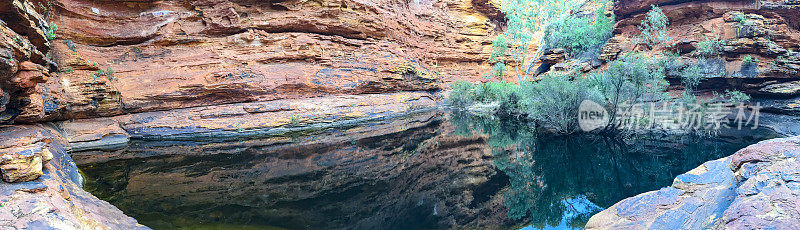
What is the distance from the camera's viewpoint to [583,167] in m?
8.21

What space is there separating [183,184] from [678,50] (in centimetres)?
2623

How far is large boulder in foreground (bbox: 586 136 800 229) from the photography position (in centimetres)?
213

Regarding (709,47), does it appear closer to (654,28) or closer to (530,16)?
(654,28)

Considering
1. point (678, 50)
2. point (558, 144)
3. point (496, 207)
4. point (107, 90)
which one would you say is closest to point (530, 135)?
point (558, 144)

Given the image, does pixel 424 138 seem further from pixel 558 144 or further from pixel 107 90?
pixel 107 90

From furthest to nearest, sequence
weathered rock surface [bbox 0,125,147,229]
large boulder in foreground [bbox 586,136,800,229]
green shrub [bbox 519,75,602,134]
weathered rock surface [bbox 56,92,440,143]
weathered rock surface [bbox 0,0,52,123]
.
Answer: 1. weathered rock surface [bbox 56,92,440,143]
2. green shrub [bbox 519,75,602,134]
3. weathered rock surface [bbox 0,0,52,123]
4. weathered rock surface [bbox 0,125,147,229]
5. large boulder in foreground [bbox 586,136,800,229]

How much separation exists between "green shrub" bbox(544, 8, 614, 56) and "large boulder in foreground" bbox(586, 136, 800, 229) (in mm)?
24497

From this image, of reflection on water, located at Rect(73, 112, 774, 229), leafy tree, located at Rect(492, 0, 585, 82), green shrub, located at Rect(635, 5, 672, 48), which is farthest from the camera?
leafy tree, located at Rect(492, 0, 585, 82)

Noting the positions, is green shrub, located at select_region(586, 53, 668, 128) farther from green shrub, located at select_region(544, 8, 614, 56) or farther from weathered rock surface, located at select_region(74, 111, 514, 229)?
green shrub, located at select_region(544, 8, 614, 56)

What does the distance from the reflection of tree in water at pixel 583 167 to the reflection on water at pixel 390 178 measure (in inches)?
1.1

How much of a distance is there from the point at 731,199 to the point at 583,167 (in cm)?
588

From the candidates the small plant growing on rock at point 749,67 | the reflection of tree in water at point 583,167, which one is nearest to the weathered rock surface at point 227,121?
the reflection of tree in water at point 583,167

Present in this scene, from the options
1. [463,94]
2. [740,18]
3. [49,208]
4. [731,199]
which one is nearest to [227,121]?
[49,208]

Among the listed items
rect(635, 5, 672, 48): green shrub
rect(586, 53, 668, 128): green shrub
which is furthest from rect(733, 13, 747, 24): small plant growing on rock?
rect(586, 53, 668, 128): green shrub
